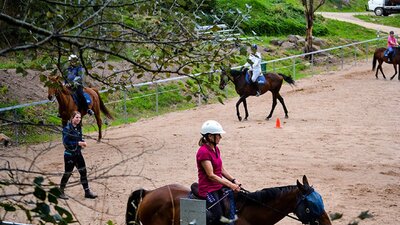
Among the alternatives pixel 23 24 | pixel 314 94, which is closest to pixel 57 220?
pixel 23 24

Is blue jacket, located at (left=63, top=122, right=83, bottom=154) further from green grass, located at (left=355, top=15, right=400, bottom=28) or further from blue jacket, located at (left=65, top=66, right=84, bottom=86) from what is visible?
green grass, located at (left=355, top=15, right=400, bottom=28)

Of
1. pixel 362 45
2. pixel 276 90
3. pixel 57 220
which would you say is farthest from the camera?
pixel 362 45

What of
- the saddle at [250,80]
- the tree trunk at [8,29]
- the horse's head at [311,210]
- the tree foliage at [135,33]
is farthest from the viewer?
the saddle at [250,80]

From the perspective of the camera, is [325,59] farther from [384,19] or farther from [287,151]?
[384,19]

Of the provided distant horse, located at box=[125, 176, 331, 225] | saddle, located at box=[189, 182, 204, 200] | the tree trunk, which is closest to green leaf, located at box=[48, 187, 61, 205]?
the tree trunk

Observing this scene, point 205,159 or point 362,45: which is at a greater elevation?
point 205,159

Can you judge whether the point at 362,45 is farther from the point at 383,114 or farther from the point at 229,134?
the point at 229,134

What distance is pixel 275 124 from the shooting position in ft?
84.0

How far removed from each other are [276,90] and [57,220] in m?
21.7

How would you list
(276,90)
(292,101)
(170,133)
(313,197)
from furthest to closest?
1. (292,101)
2. (276,90)
3. (170,133)
4. (313,197)

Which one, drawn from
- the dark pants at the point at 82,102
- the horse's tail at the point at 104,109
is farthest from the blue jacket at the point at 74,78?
the horse's tail at the point at 104,109

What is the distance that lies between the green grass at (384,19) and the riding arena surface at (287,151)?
962 inches

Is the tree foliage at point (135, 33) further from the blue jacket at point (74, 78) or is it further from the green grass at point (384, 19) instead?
the green grass at point (384, 19)

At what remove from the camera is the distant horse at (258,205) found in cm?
1044
